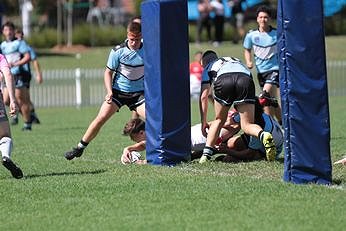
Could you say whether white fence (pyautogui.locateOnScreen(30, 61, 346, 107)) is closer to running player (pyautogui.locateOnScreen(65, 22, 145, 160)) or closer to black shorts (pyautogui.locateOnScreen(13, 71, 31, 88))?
black shorts (pyautogui.locateOnScreen(13, 71, 31, 88))

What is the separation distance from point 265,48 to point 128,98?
467cm

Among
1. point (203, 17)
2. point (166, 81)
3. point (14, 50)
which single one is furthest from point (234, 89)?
point (203, 17)

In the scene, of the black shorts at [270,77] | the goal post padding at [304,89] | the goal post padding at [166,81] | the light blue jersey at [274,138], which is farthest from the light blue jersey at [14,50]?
the goal post padding at [304,89]

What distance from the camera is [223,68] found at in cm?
1148

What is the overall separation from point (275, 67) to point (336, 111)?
730 centimetres

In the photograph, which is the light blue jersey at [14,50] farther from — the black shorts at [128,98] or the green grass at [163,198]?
the black shorts at [128,98]

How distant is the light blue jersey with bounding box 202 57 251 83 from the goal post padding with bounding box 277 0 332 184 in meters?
2.21

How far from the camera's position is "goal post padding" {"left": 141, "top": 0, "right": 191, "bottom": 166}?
37.2 feet

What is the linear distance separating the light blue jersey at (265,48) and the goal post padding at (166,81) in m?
4.79

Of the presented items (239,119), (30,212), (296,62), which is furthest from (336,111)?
(30,212)

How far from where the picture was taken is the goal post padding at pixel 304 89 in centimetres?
898

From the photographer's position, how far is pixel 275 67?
53.2 feet

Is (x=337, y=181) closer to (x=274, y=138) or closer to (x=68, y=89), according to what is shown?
(x=274, y=138)

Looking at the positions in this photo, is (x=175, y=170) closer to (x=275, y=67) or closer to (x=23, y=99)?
(x=275, y=67)
